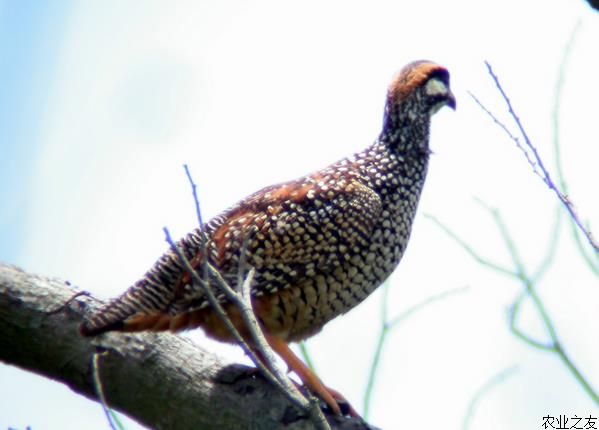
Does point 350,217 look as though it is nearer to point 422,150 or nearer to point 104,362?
point 422,150

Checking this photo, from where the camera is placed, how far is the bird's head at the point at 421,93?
6484 millimetres

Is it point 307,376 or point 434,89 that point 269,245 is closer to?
point 307,376

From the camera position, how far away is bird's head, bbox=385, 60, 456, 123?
6484 mm

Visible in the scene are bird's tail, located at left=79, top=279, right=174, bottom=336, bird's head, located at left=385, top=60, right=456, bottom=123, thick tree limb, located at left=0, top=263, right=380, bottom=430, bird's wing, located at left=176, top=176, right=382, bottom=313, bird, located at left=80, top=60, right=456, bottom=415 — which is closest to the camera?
thick tree limb, located at left=0, top=263, right=380, bottom=430

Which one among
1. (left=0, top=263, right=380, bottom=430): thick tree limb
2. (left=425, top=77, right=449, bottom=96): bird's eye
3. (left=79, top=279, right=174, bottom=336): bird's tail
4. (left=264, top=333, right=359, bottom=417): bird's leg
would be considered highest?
(left=425, top=77, right=449, bottom=96): bird's eye

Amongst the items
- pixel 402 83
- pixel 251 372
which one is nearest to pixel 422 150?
pixel 402 83

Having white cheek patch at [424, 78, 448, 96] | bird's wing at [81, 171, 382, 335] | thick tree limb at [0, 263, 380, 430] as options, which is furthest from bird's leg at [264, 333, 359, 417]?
white cheek patch at [424, 78, 448, 96]

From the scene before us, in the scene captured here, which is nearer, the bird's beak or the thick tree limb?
the thick tree limb

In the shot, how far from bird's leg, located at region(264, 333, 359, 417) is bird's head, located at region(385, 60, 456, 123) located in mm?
1616

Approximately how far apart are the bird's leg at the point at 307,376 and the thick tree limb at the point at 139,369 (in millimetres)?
152

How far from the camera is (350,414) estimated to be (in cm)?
546

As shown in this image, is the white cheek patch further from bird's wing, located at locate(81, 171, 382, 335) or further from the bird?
bird's wing, located at locate(81, 171, 382, 335)

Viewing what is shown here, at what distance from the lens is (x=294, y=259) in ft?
18.2

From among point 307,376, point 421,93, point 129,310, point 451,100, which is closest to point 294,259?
point 307,376
